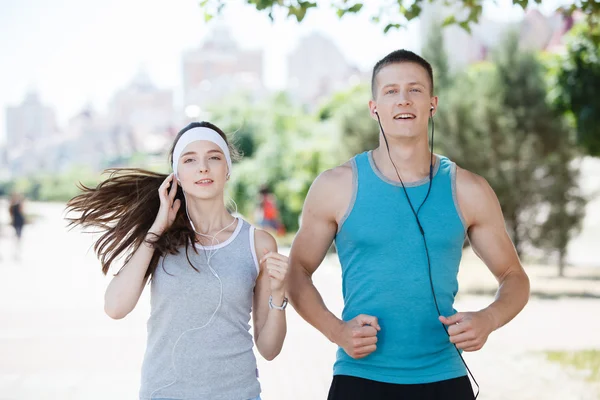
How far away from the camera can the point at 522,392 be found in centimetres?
802

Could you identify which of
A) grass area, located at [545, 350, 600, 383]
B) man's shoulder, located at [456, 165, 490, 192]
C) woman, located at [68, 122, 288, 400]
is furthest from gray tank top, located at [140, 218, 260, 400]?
grass area, located at [545, 350, 600, 383]

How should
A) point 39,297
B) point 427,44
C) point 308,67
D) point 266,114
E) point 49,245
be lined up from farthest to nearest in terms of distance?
point 308,67
point 266,114
point 49,245
point 427,44
point 39,297

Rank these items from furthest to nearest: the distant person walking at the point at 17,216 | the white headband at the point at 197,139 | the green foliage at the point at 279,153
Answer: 1. the green foliage at the point at 279,153
2. the distant person walking at the point at 17,216
3. the white headband at the point at 197,139

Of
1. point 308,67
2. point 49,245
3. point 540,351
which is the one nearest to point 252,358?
point 540,351

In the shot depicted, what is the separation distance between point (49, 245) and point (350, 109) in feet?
45.3

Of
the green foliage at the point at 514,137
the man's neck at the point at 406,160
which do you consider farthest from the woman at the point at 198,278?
the green foliage at the point at 514,137

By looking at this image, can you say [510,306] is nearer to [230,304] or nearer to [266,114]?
[230,304]

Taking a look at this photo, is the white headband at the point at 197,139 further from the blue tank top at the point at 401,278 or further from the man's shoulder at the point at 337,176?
the blue tank top at the point at 401,278

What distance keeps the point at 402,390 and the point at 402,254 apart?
0.51m

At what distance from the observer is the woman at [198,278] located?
3449 millimetres

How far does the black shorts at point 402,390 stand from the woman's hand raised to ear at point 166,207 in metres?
0.95

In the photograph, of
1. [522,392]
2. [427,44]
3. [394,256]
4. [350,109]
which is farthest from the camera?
[350,109]

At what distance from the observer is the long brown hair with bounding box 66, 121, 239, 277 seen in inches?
143

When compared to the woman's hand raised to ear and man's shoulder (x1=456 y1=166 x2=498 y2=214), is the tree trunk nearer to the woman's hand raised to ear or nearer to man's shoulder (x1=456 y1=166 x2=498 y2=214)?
man's shoulder (x1=456 y1=166 x2=498 y2=214)
